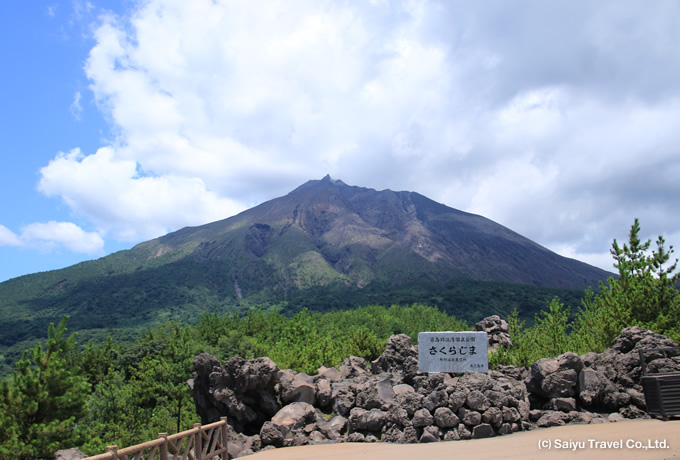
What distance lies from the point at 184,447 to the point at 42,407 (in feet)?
27.0

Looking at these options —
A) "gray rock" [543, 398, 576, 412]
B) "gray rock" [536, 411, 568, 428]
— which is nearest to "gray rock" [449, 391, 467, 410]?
"gray rock" [536, 411, 568, 428]

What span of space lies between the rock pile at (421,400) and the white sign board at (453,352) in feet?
3.70

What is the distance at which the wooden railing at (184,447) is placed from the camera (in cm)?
901

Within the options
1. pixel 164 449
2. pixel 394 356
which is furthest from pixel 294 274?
pixel 164 449

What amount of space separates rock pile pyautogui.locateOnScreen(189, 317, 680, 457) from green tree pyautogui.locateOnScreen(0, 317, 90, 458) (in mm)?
4352

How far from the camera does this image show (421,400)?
555 inches

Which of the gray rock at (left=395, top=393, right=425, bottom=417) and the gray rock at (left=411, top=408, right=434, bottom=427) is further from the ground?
the gray rock at (left=395, top=393, right=425, bottom=417)

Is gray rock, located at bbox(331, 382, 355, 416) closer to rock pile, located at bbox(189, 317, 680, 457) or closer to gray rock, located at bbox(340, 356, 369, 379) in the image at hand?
rock pile, located at bbox(189, 317, 680, 457)

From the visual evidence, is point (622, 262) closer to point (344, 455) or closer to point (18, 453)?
point (344, 455)

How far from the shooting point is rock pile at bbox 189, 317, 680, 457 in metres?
13.5

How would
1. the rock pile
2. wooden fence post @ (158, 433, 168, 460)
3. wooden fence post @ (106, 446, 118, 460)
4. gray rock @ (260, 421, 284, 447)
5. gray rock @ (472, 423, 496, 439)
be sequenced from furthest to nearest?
gray rock @ (260, 421, 284, 447) → the rock pile → gray rock @ (472, 423, 496, 439) → wooden fence post @ (158, 433, 168, 460) → wooden fence post @ (106, 446, 118, 460)

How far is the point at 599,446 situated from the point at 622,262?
16.2 metres

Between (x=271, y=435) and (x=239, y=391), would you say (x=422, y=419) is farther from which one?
(x=239, y=391)

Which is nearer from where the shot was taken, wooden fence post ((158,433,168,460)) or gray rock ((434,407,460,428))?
wooden fence post ((158,433,168,460))
